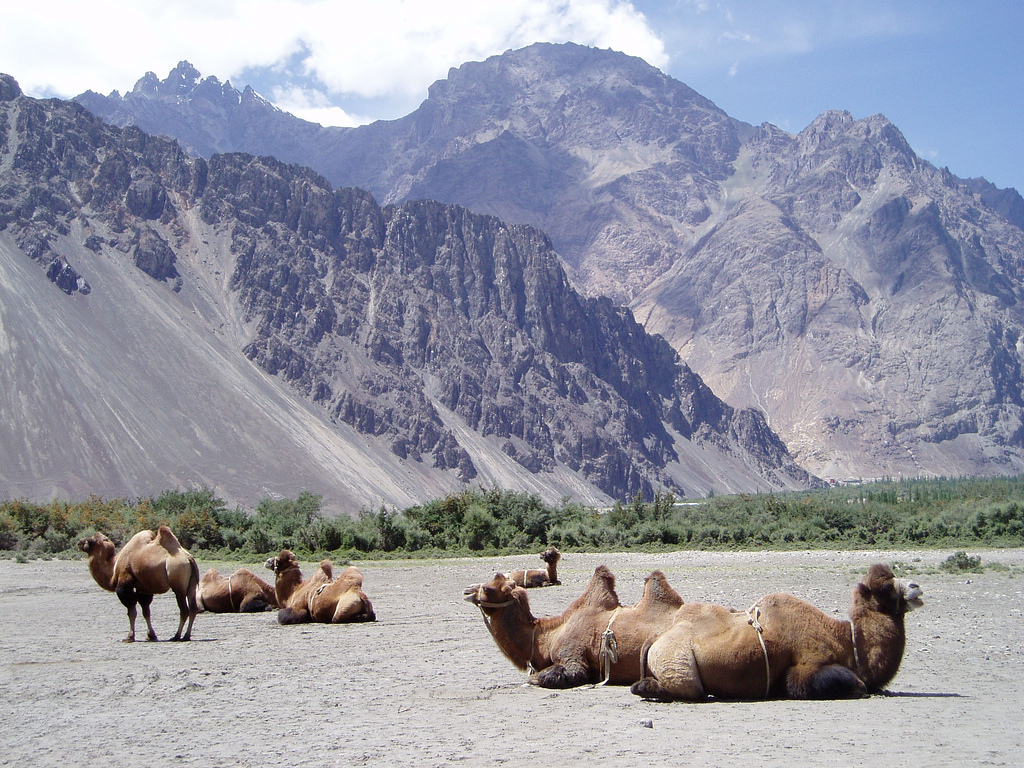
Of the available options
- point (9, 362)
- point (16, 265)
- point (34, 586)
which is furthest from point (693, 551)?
point (16, 265)

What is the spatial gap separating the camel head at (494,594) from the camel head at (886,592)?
11.0 ft

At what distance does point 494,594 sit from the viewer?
31.1ft

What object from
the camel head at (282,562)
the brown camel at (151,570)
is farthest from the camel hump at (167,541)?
the camel head at (282,562)

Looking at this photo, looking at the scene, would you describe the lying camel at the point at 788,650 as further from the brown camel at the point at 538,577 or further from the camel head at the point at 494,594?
the brown camel at the point at 538,577

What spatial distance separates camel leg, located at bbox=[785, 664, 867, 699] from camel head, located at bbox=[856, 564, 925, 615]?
0.66 metres

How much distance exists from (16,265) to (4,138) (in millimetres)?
36365

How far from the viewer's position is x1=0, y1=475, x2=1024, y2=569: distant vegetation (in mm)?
37625

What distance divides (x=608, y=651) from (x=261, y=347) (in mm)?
146013

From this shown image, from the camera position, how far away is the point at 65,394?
108 metres

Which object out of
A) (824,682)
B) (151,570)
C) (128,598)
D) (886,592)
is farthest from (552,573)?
(886,592)

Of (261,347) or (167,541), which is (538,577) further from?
(261,347)

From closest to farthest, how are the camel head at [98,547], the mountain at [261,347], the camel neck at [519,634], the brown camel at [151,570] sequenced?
the camel neck at [519,634]
the brown camel at [151,570]
the camel head at [98,547]
the mountain at [261,347]

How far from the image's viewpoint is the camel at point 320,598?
53.0 feet

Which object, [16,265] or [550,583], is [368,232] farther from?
[550,583]
